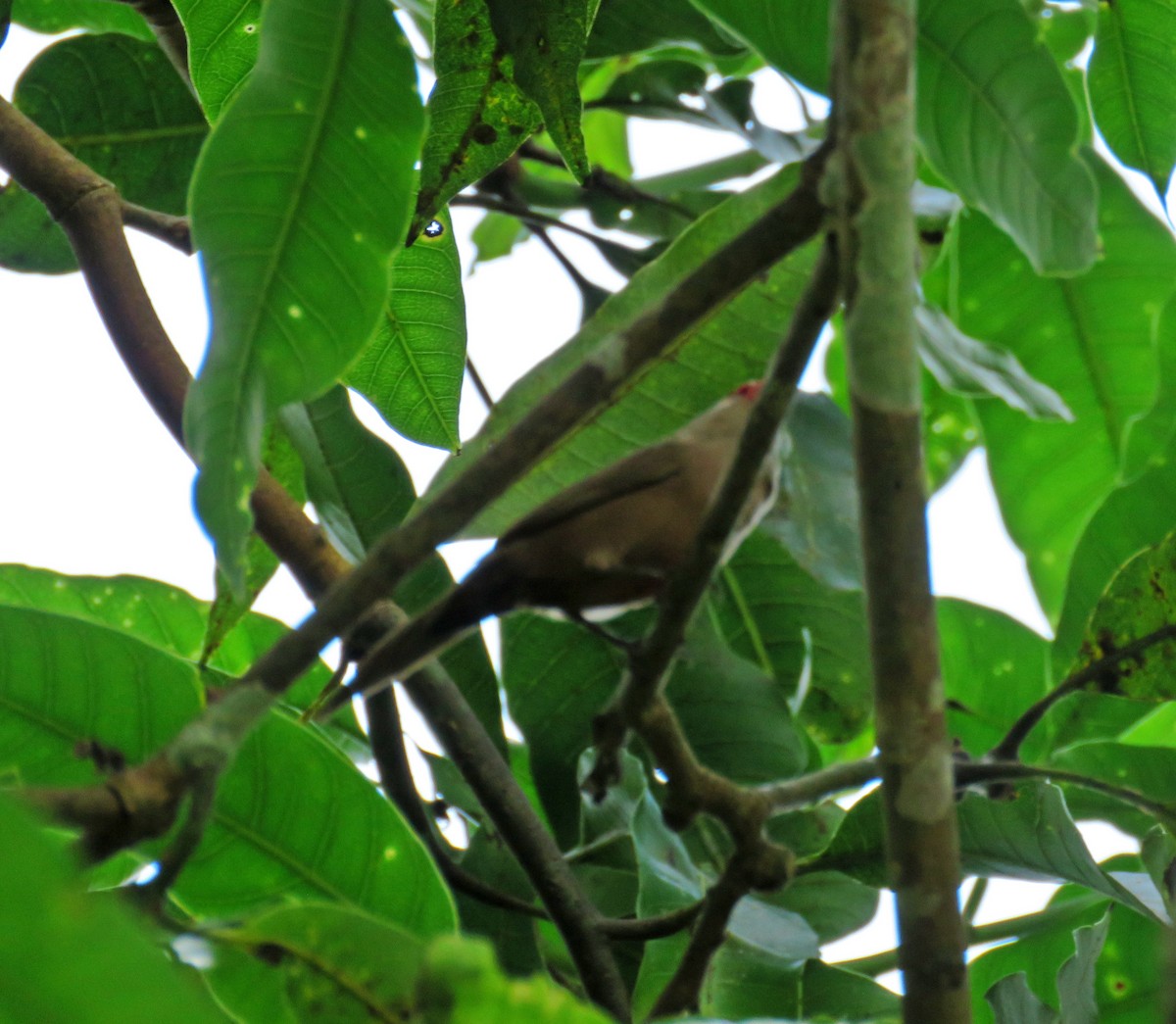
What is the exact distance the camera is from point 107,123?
1.72 m

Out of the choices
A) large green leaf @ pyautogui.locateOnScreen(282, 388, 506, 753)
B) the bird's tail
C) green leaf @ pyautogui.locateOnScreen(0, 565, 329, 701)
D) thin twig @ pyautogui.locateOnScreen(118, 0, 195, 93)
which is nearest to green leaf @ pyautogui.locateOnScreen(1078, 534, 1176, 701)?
the bird's tail

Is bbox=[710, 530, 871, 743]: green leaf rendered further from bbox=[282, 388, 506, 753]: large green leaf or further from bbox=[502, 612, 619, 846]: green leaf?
bbox=[282, 388, 506, 753]: large green leaf

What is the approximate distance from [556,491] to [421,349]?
199mm

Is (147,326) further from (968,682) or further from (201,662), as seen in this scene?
(968,682)

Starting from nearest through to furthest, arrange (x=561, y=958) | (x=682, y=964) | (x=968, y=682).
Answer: (x=682, y=964), (x=561, y=958), (x=968, y=682)

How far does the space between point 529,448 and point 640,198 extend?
135cm

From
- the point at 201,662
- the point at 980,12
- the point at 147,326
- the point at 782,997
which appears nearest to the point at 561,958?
the point at 782,997

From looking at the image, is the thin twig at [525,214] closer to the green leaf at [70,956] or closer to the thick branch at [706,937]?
the thick branch at [706,937]

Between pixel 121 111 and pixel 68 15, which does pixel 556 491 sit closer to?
pixel 121 111

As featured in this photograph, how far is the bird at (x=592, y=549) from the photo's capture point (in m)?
0.98

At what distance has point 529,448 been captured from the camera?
0.71 meters

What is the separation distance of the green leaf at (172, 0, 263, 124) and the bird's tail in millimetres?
572

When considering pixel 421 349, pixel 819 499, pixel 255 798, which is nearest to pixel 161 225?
pixel 421 349

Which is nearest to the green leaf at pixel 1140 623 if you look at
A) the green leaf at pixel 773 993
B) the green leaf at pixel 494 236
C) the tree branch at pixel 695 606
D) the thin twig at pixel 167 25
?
the green leaf at pixel 773 993
